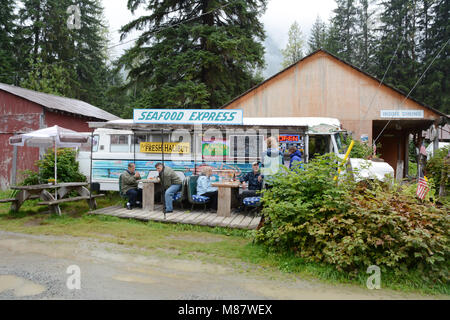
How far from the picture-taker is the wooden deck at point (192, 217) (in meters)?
7.79

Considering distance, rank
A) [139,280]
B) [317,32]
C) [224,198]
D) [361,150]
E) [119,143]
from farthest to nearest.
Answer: [317,32] < [361,150] < [119,143] < [224,198] < [139,280]

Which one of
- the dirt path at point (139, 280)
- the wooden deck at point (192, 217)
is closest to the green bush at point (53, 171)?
the wooden deck at point (192, 217)

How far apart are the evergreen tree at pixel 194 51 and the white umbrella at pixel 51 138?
782cm

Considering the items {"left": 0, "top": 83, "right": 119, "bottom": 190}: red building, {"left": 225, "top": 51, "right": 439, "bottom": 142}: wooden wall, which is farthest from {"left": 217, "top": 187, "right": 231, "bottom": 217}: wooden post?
{"left": 0, "top": 83, "right": 119, "bottom": 190}: red building

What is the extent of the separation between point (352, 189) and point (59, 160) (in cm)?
1085

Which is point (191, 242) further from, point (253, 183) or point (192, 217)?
point (253, 183)

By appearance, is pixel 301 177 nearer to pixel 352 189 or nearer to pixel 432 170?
pixel 352 189

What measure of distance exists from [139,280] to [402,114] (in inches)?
538

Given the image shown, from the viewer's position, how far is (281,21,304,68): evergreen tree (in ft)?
156

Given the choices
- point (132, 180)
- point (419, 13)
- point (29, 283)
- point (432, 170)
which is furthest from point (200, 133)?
point (419, 13)

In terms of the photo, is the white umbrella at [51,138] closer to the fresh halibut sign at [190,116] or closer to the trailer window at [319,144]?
the fresh halibut sign at [190,116]

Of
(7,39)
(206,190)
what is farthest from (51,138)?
(7,39)

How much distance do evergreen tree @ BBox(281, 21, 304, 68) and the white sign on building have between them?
1379 inches

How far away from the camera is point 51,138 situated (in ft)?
34.1
